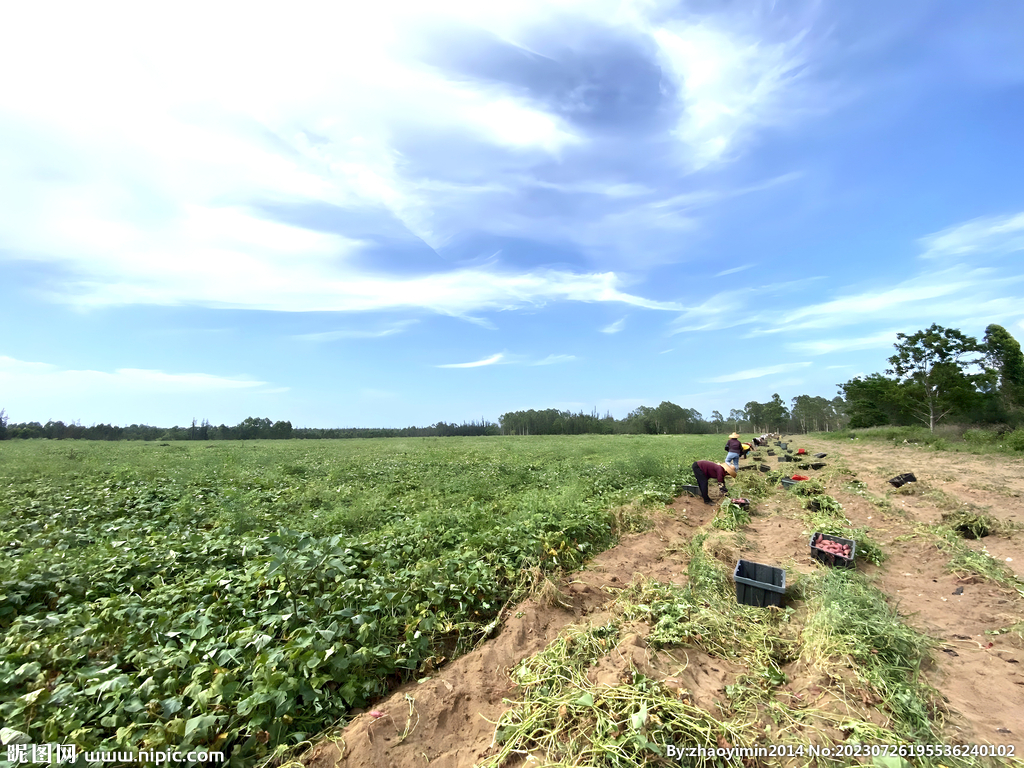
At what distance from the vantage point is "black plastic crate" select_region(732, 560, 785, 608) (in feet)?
17.1

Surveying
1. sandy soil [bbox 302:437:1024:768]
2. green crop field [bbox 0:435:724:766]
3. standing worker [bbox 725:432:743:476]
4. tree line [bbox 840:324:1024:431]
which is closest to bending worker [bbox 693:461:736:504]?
sandy soil [bbox 302:437:1024:768]

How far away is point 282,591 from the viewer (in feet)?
15.8

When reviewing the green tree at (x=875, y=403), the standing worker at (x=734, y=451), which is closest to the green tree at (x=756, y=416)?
the green tree at (x=875, y=403)

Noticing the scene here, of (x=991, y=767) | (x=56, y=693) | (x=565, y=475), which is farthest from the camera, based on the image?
(x=565, y=475)

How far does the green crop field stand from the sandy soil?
39 cm

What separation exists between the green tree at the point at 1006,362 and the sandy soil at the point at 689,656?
41035 millimetres

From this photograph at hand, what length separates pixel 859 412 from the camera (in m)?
61.1

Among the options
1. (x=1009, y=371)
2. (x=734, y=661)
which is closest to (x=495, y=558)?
(x=734, y=661)

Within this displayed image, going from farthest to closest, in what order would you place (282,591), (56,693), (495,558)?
1. (495,558)
2. (282,591)
3. (56,693)

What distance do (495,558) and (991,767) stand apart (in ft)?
15.7

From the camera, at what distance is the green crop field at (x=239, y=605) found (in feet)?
10.8

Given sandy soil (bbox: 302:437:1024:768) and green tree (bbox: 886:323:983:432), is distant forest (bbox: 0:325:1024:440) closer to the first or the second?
green tree (bbox: 886:323:983:432)

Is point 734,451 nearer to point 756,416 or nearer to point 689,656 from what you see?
point 689,656

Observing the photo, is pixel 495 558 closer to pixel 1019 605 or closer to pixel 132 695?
pixel 132 695
